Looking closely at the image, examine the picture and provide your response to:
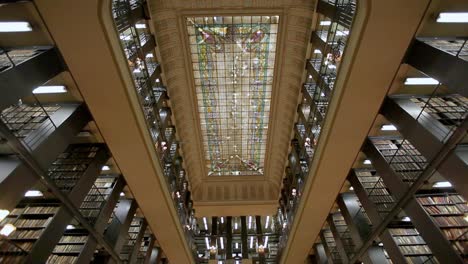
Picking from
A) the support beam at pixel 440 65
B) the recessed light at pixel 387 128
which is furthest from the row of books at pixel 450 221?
the support beam at pixel 440 65

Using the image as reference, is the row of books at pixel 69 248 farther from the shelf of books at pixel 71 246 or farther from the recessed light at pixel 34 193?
the recessed light at pixel 34 193

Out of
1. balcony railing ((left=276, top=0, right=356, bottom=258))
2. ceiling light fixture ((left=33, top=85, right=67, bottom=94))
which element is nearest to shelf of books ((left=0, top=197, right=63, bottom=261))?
ceiling light fixture ((left=33, top=85, right=67, bottom=94))

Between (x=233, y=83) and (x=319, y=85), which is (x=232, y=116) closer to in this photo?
(x=233, y=83)

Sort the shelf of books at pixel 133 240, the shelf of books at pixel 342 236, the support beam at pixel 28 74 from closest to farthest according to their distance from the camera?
the support beam at pixel 28 74 → the shelf of books at pixel 342 236 → the shelf of books at pixel 133 240

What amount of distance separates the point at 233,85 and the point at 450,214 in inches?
289

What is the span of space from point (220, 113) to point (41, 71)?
7.20m

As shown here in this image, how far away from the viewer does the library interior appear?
14.9 feet

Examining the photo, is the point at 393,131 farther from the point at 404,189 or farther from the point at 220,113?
the point at 220,113

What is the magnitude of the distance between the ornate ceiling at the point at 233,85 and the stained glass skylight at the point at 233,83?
32mm

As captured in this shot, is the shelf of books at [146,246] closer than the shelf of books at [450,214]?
No

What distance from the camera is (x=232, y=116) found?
11523mm

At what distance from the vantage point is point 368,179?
24.8 ft

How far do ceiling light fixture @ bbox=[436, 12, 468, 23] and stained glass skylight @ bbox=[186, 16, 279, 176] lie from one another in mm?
4683

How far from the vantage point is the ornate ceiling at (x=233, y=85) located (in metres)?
8.23
